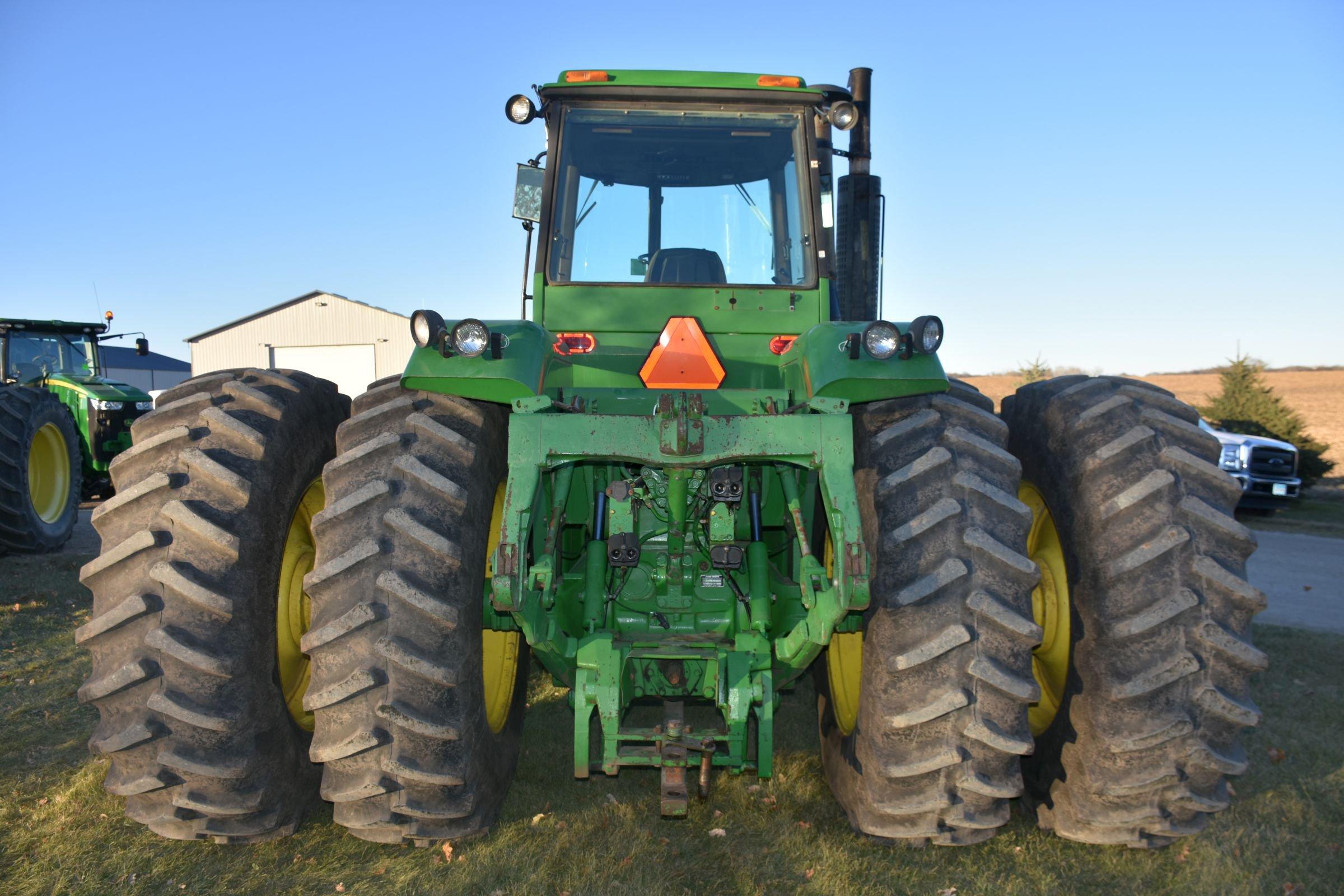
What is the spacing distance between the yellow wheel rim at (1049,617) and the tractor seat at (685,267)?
1808mm

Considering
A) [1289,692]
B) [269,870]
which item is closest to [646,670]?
[269,870]

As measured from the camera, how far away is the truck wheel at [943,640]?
3.03 m

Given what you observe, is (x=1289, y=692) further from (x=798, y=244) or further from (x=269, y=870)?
(x=269, y=870)

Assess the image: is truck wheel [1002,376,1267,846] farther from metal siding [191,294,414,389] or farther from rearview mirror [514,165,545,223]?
metal siding [191,294,414,389]

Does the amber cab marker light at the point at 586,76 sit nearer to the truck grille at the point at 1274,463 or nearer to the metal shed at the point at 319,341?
the truck grille at the point at 1274,463

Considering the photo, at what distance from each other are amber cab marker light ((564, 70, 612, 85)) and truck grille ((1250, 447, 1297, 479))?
1500 cm

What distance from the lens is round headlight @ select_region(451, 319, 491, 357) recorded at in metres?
3.28

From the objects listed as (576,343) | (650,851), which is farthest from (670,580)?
(576,343)

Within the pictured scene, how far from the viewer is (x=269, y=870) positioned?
3.30m

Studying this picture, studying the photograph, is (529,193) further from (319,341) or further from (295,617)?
(319,341)

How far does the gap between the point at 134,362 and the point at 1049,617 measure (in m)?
63.8

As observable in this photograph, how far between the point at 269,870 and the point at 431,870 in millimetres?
584

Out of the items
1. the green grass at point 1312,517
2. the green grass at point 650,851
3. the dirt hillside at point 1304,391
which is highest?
the dirt hillside at point 1304,391

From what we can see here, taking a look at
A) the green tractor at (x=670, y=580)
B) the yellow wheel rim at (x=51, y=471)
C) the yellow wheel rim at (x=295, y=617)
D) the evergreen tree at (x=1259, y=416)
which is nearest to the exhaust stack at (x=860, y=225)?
the green tractor at (x=670, y=580)
